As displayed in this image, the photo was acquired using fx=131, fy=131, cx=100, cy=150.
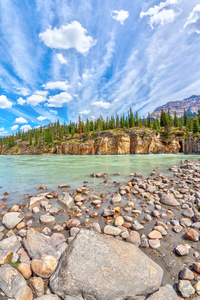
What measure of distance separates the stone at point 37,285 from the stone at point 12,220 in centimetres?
233

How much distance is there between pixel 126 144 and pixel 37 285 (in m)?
74.7

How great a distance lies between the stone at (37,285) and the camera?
→ 2.17m

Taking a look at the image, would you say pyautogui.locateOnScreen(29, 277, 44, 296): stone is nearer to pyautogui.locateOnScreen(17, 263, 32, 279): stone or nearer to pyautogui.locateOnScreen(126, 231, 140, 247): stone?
pyautogui.locateOnScreen(17, 263, 32, 279): stone

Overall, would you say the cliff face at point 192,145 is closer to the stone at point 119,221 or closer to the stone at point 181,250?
the stone at point 119,221

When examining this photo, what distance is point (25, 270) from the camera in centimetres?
247

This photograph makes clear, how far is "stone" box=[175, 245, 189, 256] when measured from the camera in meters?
3.02

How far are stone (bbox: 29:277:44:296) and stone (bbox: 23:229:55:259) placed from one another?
53 cm

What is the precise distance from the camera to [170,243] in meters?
3.45

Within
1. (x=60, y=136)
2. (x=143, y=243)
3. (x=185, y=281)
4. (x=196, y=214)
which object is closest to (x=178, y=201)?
(x=196, y=214)

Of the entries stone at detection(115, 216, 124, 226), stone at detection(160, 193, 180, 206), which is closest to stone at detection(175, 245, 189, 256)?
stone at detection(115, 216, 124, 226)

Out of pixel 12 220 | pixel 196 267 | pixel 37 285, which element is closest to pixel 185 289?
pixel 196 267

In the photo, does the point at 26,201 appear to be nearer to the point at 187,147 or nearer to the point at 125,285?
the point at 125,285

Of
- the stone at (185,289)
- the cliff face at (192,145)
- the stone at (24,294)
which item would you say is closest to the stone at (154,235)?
the stone at (185,289)

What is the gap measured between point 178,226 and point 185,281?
6.38 ft
